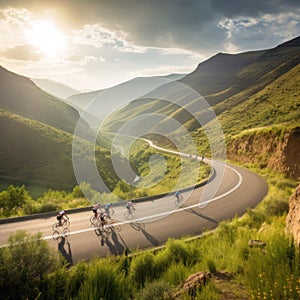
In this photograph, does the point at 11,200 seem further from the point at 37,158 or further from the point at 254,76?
the point at 254,76

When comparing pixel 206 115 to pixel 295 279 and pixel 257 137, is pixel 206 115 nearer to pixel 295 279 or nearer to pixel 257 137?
pixel 257 137

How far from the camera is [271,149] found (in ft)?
104

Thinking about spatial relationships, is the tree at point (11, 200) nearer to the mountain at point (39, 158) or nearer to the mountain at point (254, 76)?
the mountain at point (39, 158)

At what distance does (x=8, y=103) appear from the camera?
85.0 meters

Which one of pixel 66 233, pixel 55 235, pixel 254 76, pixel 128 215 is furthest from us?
pixel 254 76

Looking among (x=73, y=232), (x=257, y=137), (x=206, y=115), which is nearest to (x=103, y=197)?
(x=73, y=232)

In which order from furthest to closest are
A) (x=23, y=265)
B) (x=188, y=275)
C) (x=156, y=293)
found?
1. (x=188, y=275)
2. (x=23, y=265)
3. (x=156, y=293)

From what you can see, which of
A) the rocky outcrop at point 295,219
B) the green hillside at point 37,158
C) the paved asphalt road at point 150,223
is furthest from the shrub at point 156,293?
the green hillside at point 37,158

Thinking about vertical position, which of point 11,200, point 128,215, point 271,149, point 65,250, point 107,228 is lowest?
point 128,215

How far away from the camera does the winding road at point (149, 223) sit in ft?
31.5

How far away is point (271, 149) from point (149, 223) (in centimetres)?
2525

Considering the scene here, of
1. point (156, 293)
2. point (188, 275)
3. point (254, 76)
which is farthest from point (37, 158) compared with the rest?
point (254, 76)

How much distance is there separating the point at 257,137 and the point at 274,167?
802 cm

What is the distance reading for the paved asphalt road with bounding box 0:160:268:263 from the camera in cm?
962
